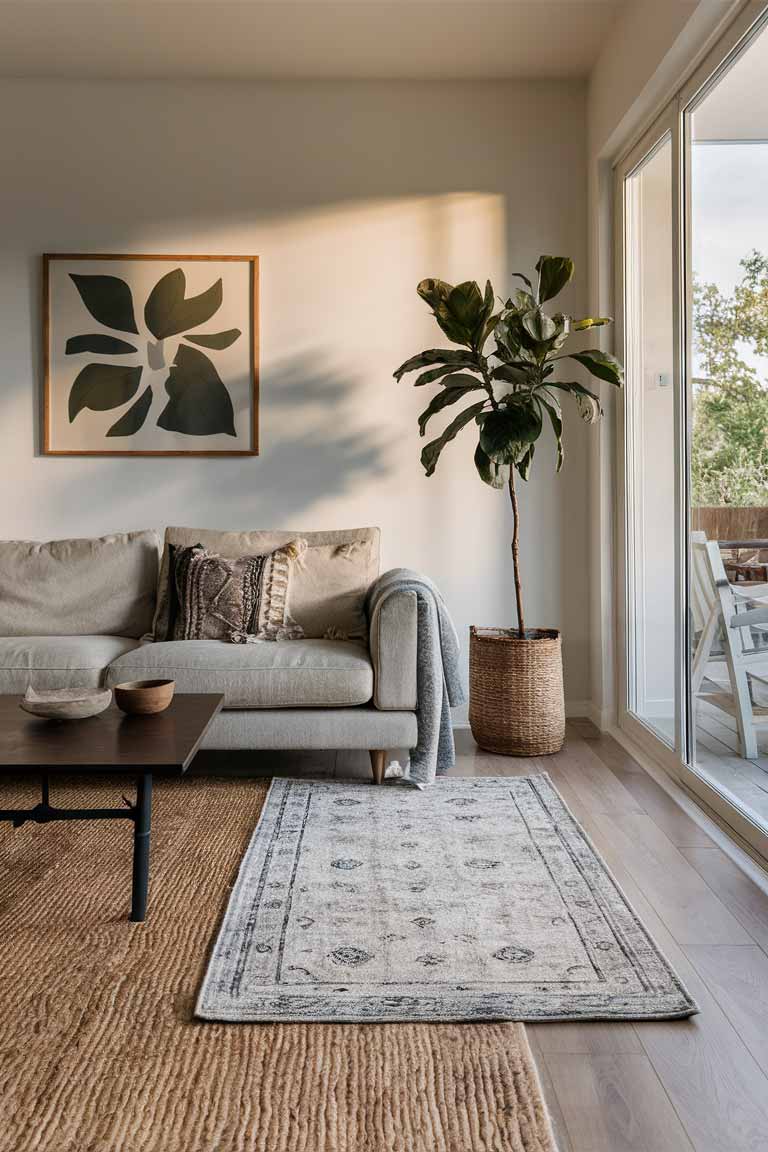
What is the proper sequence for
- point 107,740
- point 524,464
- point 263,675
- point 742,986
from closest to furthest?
point 742,986
point 107,740
point 263,675
point 524,464

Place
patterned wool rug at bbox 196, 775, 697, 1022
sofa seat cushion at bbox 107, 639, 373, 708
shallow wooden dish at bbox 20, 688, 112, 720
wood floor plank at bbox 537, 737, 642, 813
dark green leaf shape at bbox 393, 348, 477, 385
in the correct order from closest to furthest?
patterned wool rug at bbox 196, 775, 697, 1022, shallow wooden dish at bbox 20, 688, 112, 720, wood floor plank at bbox 537, 737, 642, 813, sofa seat cushion at bbox 107, 639, 373, 708, dark green leaf shape at bbox 393, 348, 477, 385

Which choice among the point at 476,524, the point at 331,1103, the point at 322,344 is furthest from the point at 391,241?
the point at 331,1103

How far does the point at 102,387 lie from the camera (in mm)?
4133

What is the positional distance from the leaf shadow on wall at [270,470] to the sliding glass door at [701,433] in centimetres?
118

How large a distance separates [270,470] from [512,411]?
119 cm

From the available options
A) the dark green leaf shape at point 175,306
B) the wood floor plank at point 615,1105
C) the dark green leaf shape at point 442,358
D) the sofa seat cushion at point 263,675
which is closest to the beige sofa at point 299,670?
the sofa seat cushion at point 263,675

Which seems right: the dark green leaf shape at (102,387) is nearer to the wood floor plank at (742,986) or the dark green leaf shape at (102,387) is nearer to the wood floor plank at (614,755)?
the wood floor plank at (614,755)

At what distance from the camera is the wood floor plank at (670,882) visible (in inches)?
82.4

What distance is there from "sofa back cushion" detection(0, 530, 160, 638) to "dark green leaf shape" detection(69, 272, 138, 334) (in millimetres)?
982

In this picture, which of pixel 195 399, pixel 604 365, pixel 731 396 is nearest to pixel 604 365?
pixel 604 365

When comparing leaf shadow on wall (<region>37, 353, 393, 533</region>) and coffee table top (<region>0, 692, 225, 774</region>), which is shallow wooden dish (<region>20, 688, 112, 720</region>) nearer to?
coffee table top (<region>0, 692, 225, 774</region>)

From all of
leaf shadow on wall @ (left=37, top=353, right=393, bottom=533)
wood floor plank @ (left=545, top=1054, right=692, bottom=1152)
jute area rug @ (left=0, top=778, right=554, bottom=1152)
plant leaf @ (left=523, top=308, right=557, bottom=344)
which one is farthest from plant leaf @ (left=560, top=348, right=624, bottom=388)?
wood floor plank @ (left=545, top=1054, right=692, bottom=1152)

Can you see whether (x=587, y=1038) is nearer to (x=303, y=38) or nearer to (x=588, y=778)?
(x=588, y=778)

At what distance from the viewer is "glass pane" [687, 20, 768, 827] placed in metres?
2.54
